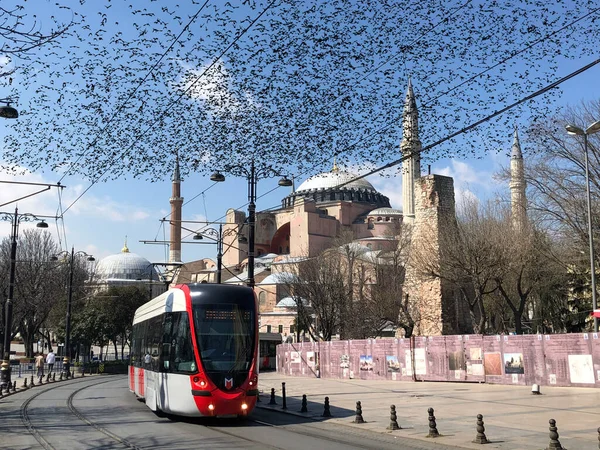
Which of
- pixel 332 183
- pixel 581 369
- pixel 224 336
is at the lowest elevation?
pixel 581 369

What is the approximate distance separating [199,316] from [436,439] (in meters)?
5.05

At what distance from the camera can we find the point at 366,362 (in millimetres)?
28844

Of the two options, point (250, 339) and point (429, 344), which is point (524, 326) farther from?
point (250, 339)

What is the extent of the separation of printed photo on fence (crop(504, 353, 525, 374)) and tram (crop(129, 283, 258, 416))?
1166 cm

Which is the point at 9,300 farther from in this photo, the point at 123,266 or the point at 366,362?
the point at 123,266

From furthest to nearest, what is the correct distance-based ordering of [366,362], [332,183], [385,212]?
[332,183]
[385,212]
[366,362]

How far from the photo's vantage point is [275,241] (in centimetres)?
10225

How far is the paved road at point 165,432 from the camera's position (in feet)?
34.6

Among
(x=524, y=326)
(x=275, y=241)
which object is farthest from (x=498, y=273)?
(x=275, y=241)

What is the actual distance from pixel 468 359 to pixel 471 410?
8.81 metres

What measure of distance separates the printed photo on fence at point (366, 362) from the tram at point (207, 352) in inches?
622

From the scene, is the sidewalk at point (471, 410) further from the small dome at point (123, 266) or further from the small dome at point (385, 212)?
the small dome at point (123, 266)

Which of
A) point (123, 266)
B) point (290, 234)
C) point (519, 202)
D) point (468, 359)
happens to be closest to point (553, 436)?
point (468, 359)

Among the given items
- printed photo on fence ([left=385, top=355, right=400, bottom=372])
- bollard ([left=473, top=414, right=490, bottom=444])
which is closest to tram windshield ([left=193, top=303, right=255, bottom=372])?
bollard ([left=473, top=414, right=490, bottom=444])
